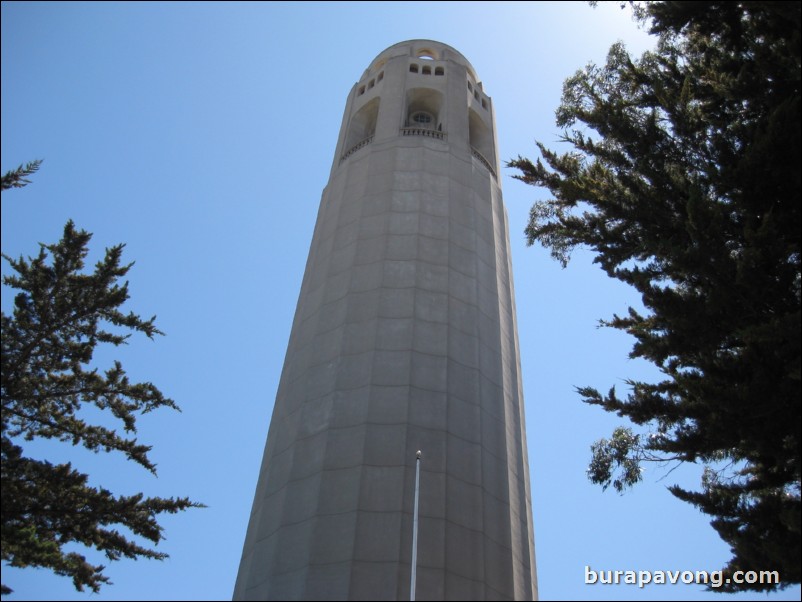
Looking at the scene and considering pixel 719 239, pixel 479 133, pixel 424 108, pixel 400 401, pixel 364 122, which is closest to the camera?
pixel 719 239

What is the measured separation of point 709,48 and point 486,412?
433 inches

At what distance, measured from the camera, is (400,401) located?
55.5ft

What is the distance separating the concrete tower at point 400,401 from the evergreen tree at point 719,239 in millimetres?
3300

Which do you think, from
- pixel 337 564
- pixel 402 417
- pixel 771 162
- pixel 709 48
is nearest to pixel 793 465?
pixel 771 162

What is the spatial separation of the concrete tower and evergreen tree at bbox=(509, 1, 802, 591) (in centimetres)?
330

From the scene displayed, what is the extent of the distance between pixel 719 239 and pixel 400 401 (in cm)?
767

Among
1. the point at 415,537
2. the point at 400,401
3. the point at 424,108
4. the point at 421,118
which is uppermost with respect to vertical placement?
the point at 424,108

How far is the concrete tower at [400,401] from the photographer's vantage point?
14.6 m

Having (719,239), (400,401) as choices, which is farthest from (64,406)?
(719,239)

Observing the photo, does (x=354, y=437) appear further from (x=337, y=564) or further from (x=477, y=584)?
(x=477, y=584)

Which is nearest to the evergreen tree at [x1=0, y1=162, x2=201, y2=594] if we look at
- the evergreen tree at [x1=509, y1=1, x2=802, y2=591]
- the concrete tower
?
the concrete tower

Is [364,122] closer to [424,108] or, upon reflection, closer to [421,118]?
[421,118]

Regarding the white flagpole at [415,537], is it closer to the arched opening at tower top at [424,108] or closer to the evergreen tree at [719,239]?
the evergreen tree at [719,239]

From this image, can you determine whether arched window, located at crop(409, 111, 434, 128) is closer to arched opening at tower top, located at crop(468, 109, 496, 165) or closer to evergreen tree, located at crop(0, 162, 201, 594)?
arched opening at tower top, located at crop(468, 109, 496, 165)
